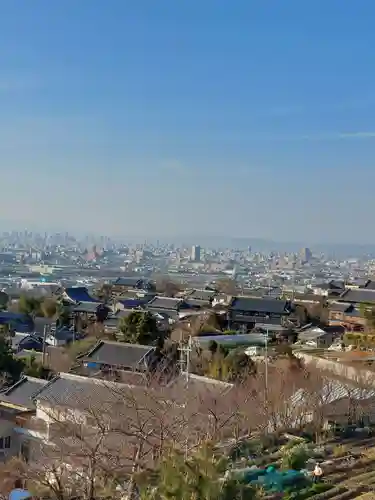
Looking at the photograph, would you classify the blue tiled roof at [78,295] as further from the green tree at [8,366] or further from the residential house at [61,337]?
the green tree at [8,366]

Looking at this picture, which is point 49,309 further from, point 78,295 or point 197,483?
point 197,483

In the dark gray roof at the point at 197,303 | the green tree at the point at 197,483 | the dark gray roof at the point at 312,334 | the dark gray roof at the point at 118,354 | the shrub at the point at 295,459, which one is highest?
the green tree at the point at 197,483

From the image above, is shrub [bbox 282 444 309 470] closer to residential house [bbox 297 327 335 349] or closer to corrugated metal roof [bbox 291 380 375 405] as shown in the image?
corrugated metal roof [bbox 291 380 375 405]

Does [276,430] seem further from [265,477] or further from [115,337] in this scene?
[115,337]

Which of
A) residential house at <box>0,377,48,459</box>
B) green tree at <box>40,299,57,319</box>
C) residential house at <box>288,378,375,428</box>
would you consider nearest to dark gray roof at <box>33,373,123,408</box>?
residential house at <box>0,377,48,459</box>

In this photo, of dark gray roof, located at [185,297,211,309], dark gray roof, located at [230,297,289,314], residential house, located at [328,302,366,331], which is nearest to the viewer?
residential house, located at [328,302,366,331]

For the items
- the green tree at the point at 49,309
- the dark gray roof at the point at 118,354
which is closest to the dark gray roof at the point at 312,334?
the dark gray roof at the point at 118,354

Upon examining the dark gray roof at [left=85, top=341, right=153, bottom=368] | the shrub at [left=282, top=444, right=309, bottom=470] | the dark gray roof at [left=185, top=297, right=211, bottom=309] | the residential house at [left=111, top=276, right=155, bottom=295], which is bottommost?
the residential house at [left=111, top=276, right=155, bottom=295]
